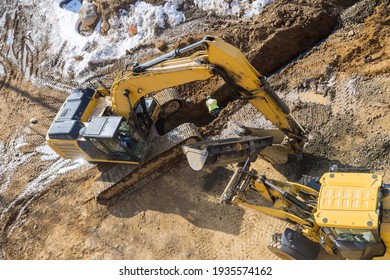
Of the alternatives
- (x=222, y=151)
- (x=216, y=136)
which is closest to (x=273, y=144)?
(x=222, y=151)

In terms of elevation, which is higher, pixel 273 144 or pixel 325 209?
pixel 325 209

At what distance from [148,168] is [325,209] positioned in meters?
5.65

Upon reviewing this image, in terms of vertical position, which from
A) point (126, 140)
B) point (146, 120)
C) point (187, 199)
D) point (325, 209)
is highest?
point (325, 209)

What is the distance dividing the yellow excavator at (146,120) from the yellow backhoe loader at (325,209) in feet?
3.12

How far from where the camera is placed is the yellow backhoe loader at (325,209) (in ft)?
28.1

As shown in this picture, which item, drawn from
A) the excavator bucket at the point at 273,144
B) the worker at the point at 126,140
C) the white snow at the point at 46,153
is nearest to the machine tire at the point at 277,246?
the excavator bucket at the point at 273,144

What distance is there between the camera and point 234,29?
15.5 metres

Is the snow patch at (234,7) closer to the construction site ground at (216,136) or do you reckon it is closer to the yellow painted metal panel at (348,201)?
the construction site ground at (216,136)

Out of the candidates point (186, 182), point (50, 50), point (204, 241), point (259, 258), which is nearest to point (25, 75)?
point (50, 50)

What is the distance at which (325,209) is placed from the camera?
8.88m

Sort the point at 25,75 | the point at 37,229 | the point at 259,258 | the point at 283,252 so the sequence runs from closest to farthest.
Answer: the point at 283,252
the point at 259,258
the point at 37,229
the point at 25,75

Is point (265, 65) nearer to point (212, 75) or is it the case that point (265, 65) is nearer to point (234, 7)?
point (234, 7)

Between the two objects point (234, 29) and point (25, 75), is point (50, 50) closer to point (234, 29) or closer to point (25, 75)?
point (25, 75)

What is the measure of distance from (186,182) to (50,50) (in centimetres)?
864
